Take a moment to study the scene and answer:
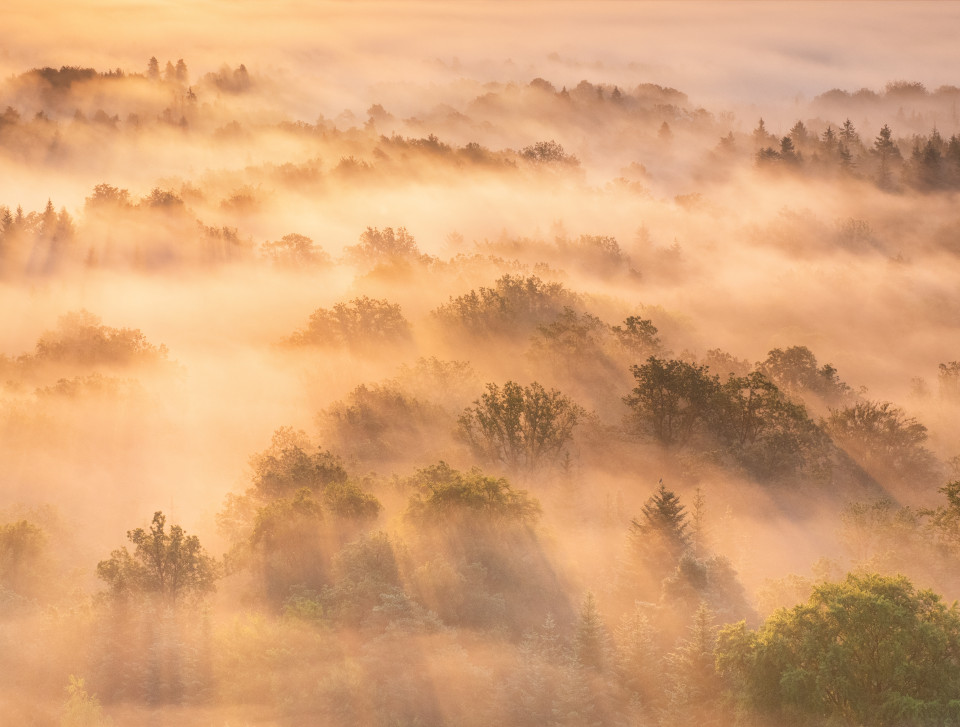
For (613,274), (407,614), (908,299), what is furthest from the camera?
(613,274)

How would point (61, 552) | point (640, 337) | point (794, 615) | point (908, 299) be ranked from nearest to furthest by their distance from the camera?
point (794, 615) < point (61, 552) < point (640, 337) < point (908, 299)

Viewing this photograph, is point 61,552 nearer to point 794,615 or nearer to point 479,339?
point 794,615

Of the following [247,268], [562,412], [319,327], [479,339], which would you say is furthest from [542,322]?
[247,268]

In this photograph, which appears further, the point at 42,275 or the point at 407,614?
the point at 42,275

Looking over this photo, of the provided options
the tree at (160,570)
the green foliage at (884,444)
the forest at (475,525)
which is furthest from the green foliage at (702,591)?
the green foliage at (884,444)

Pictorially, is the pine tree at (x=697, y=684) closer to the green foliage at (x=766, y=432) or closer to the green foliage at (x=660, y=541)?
the green foliage at (x=660, y=541)

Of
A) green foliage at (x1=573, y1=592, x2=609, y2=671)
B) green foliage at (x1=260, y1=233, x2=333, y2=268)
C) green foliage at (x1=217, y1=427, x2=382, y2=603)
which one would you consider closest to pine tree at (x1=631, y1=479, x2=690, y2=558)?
green foliage at (x1=573, y1=592, x2=609, y2=671)
